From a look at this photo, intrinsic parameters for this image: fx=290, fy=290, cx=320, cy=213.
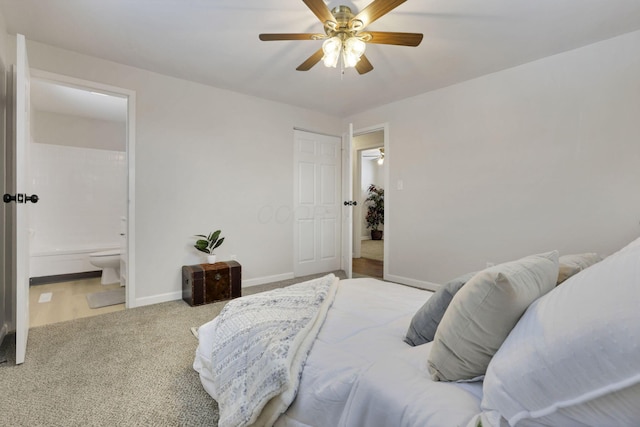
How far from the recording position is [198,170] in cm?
329

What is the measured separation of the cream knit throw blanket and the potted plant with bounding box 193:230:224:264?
1830 mm

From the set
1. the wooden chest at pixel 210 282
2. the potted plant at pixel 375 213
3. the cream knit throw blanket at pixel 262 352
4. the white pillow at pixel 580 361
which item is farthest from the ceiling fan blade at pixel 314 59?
the potted plant at pixel 375 213

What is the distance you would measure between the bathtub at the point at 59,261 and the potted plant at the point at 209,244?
2183 millimetres

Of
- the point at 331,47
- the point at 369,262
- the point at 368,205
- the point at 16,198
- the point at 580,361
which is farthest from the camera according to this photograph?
the point at 368,205

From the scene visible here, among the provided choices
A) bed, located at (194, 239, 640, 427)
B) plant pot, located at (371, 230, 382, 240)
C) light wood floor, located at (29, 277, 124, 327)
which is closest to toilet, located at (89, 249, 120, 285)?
light wood floor, located at (29, 277, 124, 327)

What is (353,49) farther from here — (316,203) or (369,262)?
(369,262)

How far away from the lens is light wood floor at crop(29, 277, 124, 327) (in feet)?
8.86

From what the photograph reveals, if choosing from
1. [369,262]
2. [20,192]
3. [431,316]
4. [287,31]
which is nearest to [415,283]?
[369,262]

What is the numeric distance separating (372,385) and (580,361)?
53cm

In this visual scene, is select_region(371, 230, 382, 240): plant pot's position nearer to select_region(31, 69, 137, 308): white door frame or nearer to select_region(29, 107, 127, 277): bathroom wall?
select_region(29, 107, 127, 277): bathroom wall

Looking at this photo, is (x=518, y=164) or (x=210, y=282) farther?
(x=210, y=282)

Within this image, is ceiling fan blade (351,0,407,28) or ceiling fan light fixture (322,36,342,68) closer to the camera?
ceiling fan blade (351,0,407,28)

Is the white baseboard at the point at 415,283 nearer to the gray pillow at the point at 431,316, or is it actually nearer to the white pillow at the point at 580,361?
the gray pillow at the point at 431,316

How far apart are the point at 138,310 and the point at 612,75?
463 centimetres
